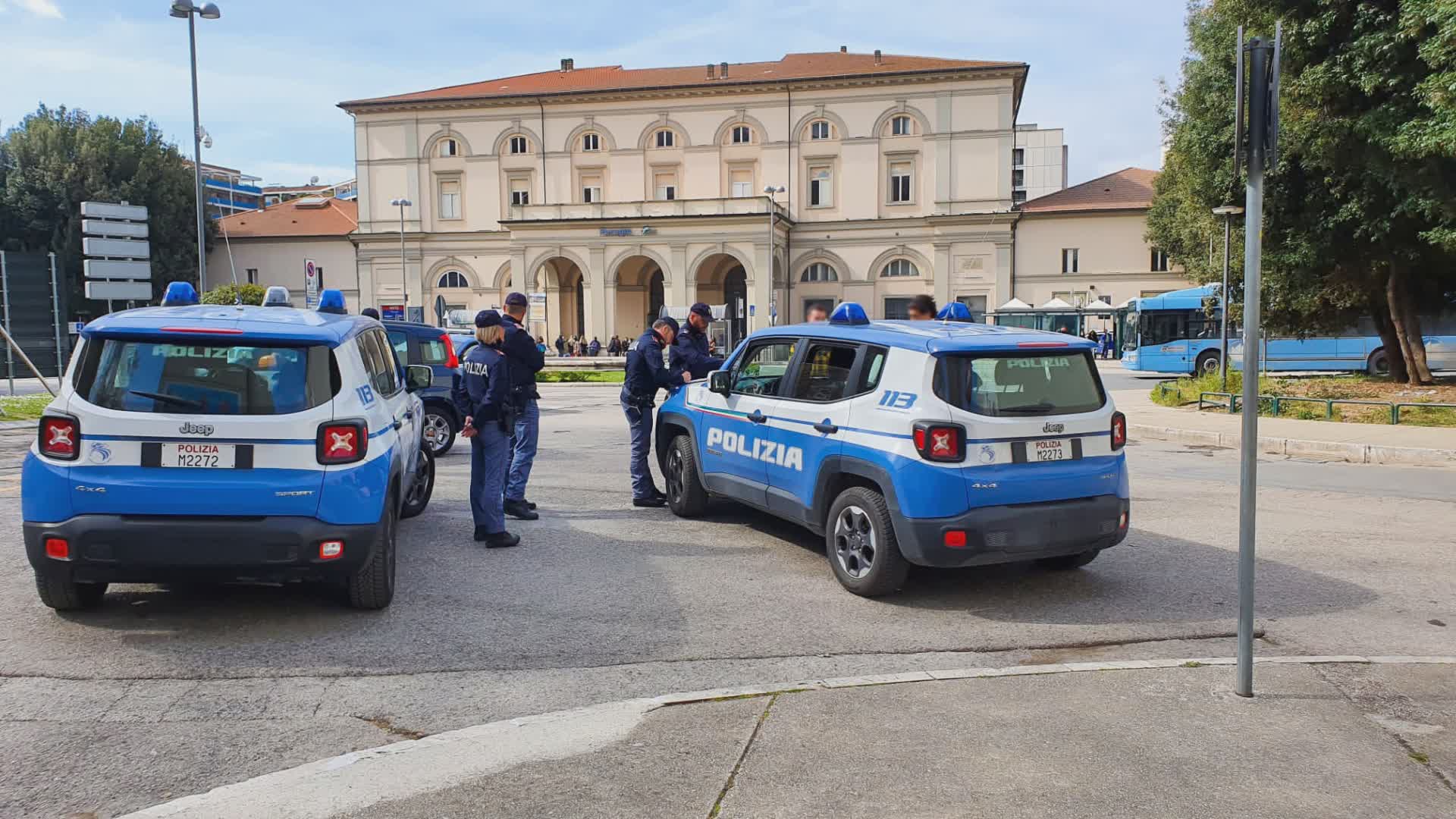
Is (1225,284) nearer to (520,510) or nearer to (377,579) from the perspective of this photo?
(520,510)

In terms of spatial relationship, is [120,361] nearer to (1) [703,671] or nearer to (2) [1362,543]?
(1) [703,671]

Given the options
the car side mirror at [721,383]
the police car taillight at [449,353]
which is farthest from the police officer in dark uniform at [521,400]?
the police car taillight at [449,353]

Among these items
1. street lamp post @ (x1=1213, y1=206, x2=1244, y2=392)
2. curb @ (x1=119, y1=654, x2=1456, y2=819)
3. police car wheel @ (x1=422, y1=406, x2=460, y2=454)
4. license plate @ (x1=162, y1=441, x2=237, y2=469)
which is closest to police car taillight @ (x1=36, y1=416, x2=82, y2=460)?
license plate @ (x1=162, y1=441, x2=237, y2=469)

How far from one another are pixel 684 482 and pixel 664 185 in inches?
2150

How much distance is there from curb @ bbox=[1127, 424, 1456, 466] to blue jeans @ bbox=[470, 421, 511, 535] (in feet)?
35.9

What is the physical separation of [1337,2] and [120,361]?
1864 cm

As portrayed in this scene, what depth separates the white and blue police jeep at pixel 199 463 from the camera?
17.5ft

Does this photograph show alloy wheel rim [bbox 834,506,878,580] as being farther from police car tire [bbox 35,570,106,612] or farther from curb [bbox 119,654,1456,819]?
police car tire [bbox 35,570,106,612]

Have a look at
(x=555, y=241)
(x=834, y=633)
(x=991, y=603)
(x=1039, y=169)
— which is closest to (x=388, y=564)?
(x=834, y=633)

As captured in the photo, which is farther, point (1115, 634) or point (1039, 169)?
point (1039, 169)

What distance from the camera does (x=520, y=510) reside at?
902 centimetres

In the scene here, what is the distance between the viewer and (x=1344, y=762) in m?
3.93

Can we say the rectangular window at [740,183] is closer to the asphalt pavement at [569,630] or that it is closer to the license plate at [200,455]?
the asphalt pavement at [569,630]

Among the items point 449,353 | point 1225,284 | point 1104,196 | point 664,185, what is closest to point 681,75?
point 664,185
